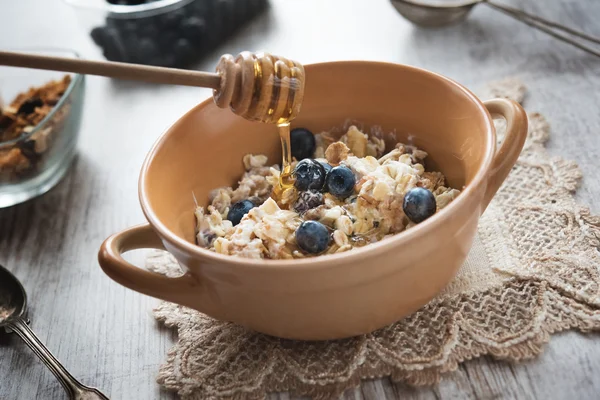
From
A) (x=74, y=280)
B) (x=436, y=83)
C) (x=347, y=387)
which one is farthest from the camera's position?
(x=74, y=280)

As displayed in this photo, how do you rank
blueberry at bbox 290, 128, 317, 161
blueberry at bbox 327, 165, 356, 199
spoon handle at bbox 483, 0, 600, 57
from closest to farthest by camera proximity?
blueberry at bbox 327, 165, 356, 199
blueberry at bbox 290, 128, 317, 161
spoon handle at bbox 483, 0, 600, 57

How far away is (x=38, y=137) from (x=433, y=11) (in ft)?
3.18

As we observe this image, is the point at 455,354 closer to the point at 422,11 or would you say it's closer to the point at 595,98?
the point at 595,98

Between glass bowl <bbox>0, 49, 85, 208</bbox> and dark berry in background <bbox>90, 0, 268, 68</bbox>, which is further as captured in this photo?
dark berry in background <bbox>90, 0, 268, 68</bbox>

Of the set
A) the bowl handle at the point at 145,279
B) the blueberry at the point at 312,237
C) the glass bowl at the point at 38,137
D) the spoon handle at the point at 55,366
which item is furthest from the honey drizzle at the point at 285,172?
the glass bowl at the point at 38,137

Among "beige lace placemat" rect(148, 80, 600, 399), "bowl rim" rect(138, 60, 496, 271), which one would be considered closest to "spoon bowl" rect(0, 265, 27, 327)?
"beige lace placemat" rect(148, 80, 600, 399)

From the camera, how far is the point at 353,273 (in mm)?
759

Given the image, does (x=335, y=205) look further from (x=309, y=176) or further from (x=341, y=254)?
(x=341, y=254)

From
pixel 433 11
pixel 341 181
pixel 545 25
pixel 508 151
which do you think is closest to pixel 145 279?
pixel 341 181

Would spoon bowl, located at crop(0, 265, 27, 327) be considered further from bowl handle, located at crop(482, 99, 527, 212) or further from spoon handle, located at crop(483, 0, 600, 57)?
spoon handle, located at crop(483, 0, 600, 57)

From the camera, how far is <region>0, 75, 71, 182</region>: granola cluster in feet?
4.24

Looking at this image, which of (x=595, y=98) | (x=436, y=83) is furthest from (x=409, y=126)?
(x=595, y=98)

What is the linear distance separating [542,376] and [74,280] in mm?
779

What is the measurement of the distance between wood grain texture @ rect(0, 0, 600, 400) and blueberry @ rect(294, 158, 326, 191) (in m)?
0.31
